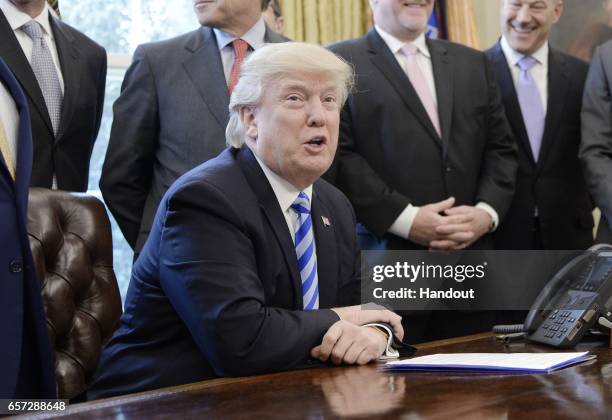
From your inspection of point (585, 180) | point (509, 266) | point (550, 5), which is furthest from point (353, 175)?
point (550, 5)

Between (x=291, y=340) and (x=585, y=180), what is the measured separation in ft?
7.56

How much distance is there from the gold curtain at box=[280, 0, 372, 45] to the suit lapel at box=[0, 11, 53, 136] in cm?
198

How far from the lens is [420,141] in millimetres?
3859

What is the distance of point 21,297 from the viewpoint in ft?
8.05

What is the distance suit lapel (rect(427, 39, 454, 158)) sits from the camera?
154 inches

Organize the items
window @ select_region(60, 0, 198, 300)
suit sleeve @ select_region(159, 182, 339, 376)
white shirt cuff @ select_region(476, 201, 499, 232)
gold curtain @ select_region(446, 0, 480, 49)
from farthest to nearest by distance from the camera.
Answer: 1. gold curtain @ select_region(446, 0, 480, 49)
2. window @ select_region(60, 0, 198, 300)
3. white shirt cuff @ select_region(476, 201, 499, 232)
4. suit sleeve @ select_region(159, 182, 339, 376)

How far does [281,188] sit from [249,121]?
22 centimetres

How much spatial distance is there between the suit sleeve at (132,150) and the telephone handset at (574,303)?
169cm

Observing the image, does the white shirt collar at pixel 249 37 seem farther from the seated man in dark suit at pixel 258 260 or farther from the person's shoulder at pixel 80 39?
the seated man in dark suit at pixel 258 260

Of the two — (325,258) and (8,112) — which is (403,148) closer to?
(325,258)

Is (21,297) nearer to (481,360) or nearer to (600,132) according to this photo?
(481,360)

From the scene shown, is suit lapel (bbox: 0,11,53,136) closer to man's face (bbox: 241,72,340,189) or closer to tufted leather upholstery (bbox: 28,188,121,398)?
tufted leather upholstery (bbox: 28,188,121,398)

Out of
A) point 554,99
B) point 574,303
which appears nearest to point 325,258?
point 574,303

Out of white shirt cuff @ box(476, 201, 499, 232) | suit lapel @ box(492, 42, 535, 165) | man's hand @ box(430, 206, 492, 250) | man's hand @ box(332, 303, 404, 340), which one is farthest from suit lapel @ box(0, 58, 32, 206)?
suit lapel @ box(492, 42, 535, 165)
